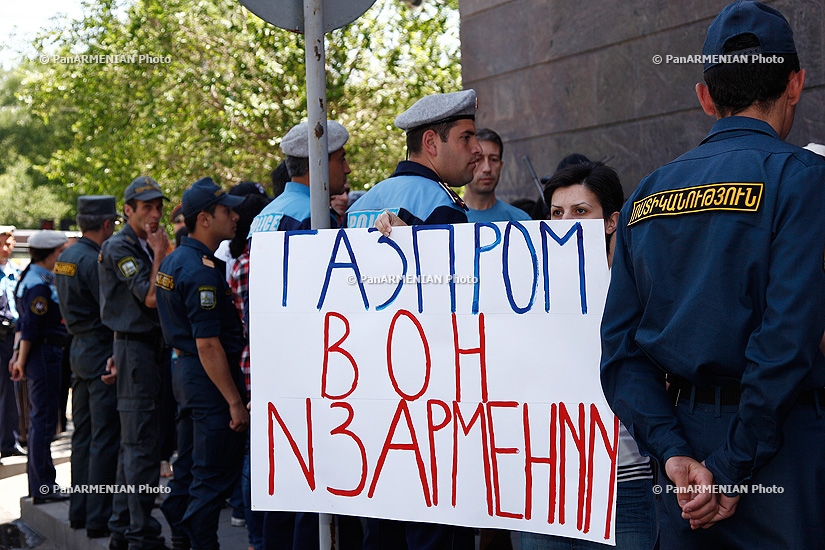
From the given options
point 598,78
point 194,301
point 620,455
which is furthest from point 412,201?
point 598,78

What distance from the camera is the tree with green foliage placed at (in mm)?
16078

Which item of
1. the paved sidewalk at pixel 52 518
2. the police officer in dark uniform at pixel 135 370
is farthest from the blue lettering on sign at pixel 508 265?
the paved sidewalk at pixel 52 518

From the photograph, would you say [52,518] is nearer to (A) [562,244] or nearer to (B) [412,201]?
(B) [412,201]

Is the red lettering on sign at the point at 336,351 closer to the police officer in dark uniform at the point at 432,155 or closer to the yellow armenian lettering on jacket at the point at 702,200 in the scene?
the police officer in dark uniform at the point at 432,155

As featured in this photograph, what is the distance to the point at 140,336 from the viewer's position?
587 centimetres

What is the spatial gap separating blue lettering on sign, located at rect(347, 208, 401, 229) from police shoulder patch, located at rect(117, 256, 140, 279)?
2.30 m

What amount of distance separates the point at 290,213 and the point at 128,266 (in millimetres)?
1703

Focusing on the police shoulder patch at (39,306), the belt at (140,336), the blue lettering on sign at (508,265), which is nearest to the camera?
the blue lettering on sign at (508,265)

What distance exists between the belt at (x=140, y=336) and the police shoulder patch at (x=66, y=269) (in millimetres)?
656

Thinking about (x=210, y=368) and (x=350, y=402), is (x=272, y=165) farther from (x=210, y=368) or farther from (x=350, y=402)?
(x=350, y=402)

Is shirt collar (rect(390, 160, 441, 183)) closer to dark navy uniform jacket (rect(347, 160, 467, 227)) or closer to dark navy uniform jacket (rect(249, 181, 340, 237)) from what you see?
dark navy uniform jacket (rect(347, 160, 467, 227))

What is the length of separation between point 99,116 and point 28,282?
1262cm

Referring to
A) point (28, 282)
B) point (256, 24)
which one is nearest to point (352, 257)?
point (28, 282)

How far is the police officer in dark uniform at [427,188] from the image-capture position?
11.3 feet
